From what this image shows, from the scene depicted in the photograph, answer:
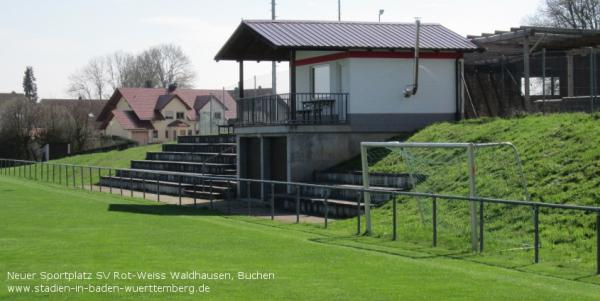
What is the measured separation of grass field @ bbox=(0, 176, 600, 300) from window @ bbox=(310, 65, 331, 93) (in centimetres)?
854

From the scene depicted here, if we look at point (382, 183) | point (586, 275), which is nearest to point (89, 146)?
point (382, 183)

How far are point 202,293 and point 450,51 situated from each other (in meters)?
19.0

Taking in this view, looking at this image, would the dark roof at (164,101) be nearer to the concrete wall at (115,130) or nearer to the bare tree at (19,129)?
the concrete wall at (115,130)

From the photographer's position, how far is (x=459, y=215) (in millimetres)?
16250

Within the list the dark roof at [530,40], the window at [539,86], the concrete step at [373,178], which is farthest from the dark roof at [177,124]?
the concrete step at [373,178]

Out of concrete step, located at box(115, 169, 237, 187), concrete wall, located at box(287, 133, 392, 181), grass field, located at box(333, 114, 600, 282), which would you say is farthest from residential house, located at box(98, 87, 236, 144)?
grass field, located at box(333, 114, 600, 282)

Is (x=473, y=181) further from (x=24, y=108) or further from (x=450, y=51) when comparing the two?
(x=24, y=108)

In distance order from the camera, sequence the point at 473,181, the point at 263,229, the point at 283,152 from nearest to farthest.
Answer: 1. the point at 473,181
2. the point at 263,229
3. the point at 283,152

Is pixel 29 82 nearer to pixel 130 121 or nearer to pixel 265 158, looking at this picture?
pixel 130 121

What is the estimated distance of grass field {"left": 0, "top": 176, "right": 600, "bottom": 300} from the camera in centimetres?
1037

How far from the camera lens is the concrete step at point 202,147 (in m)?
31.2

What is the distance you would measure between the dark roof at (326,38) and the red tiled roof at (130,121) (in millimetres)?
54564

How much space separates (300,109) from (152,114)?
5833 cm

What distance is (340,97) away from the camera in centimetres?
2700
